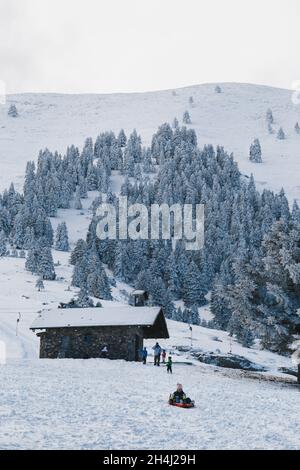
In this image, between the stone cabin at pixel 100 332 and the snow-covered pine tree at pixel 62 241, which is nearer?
the stone cabin at pixel 100 332

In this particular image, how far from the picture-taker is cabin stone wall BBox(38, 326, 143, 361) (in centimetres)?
3934

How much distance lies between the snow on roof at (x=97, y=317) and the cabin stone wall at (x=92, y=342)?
1.38ft

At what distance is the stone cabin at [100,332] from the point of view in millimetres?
39403

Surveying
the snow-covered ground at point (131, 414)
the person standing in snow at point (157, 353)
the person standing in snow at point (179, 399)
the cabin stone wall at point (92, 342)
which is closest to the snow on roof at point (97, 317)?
the cabin stone wall at point (92, 342)

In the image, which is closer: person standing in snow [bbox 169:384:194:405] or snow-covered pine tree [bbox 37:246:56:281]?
person standing in snow [bbox 169:384:194:405]

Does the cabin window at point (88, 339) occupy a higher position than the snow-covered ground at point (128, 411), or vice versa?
the snow-covered ground at point (128, 411)

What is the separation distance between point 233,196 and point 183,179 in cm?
1613

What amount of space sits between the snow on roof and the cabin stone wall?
42cm

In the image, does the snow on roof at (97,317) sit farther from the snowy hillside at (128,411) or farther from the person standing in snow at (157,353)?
the snowy hillside at (128,411)

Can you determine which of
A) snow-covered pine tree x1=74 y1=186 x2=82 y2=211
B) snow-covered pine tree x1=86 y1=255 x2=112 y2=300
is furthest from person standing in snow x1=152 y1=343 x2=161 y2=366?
snow-covered pine tree x1=74 y1=186 x2=82 y2=211

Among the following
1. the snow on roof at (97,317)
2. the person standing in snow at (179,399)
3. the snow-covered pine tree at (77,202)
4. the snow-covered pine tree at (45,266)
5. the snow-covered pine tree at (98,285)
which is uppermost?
the snow-covered pine tree at (77,202)

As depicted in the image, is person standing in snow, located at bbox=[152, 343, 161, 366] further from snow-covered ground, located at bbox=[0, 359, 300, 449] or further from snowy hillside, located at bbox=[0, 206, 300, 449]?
snow-covered ground, located at bbox=[0, 359, 300, 449]

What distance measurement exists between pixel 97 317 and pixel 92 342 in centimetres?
178
